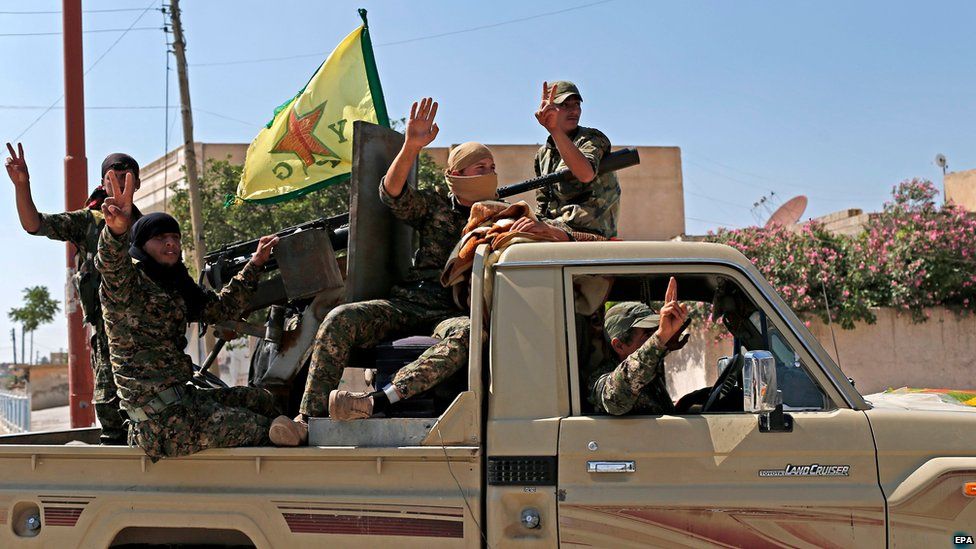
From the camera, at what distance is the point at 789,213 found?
15172mm

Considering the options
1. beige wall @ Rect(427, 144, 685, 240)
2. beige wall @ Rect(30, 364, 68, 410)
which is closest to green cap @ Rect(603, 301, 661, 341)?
beige wall @ Rect(427, 144, 685, 240)

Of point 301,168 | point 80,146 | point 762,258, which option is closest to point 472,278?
point 301,168

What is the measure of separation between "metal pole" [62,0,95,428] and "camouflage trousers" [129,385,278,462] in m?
6.25

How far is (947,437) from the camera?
3.35 m

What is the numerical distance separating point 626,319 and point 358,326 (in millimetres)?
1200

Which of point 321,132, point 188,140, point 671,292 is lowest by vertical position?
point 671,292

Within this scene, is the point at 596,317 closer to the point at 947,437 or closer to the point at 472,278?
the point at 472,278

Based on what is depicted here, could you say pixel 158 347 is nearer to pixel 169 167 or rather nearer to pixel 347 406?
pixel 347 406

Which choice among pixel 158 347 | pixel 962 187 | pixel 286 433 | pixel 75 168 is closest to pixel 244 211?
pixel 75 168

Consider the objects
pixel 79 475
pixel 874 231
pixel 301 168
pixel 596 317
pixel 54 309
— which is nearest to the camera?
pixel 79 475

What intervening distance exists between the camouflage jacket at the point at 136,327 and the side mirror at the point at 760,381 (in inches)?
92.4

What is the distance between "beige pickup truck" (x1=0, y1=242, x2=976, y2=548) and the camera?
330cm

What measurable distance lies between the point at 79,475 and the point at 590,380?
212 cm

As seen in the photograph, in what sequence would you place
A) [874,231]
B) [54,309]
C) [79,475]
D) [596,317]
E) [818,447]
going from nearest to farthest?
[818,447] → [79,475] → [596,317] → [874,231] → [54,309]
